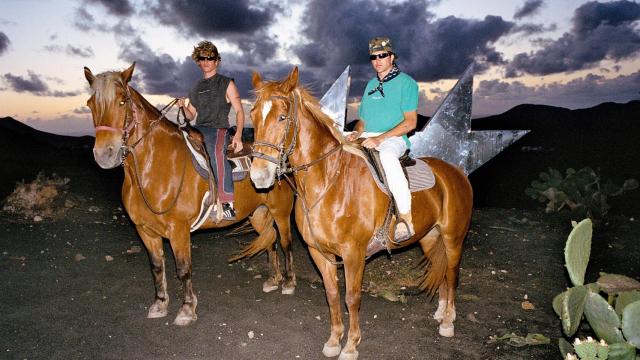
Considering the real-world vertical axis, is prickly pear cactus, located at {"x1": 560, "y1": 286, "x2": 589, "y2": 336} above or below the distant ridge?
below

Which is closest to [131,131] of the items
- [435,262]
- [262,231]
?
[262,231]

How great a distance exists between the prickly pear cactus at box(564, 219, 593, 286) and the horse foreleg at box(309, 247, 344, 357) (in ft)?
7.63

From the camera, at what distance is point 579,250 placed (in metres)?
1.95

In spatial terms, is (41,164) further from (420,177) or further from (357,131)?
(420,177)

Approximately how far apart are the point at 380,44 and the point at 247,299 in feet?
12.7

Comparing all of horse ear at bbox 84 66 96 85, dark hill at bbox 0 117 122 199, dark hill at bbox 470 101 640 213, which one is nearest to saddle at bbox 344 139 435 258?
horse ear at bbox 84 66 96 85

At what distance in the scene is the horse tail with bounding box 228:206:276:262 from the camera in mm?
5855

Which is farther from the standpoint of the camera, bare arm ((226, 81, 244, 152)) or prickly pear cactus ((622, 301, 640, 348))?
bare arm ((226, 81, 244, 152))

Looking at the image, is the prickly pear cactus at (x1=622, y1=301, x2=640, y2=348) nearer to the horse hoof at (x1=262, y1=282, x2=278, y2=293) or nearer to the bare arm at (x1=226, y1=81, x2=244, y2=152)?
the bare arm at (x1=226, y1=81, x2=244, y2=152)

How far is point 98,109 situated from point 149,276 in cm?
333

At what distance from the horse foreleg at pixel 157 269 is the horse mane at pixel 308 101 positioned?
258 centimetres

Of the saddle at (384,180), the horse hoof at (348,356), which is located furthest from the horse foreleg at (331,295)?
the saddle at (384,180)

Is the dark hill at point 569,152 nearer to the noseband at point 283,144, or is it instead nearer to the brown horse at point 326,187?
the brown horse at point 326,187

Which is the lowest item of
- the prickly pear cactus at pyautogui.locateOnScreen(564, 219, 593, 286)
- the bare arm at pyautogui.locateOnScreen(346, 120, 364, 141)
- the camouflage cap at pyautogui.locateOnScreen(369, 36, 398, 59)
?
the prickly pear cactus at pyautogui.locateOnScreen(564, 219, 593, 286)
